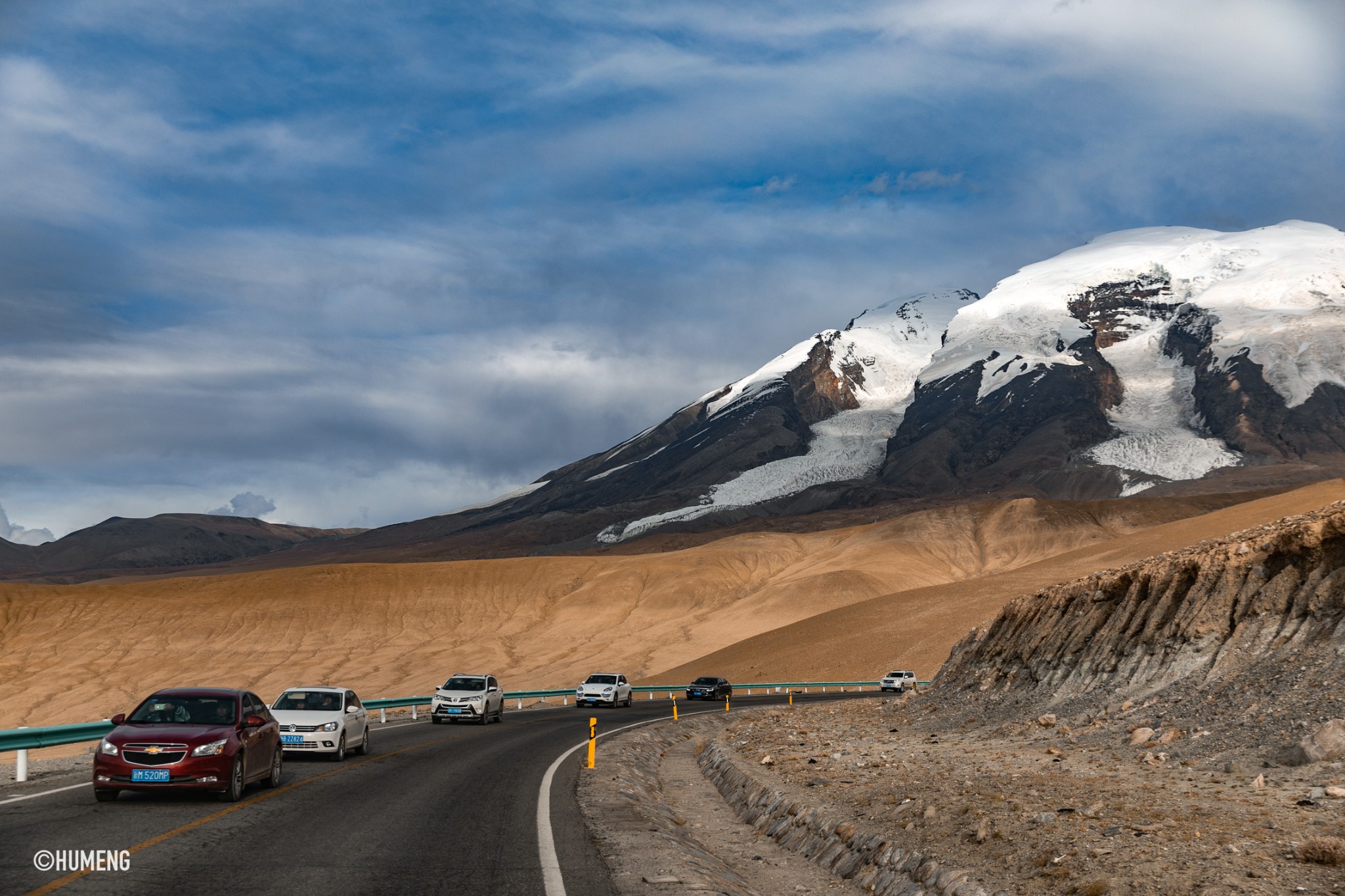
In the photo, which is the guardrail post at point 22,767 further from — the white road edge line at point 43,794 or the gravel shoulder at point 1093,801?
the gravel shoulder at point 1093,801

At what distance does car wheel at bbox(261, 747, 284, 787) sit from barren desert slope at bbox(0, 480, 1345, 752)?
181ft

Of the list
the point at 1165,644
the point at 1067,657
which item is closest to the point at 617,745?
the point at 1067,657

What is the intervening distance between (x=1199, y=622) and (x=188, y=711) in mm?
17875

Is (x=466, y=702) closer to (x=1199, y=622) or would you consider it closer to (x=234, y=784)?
(x=234, y=784)

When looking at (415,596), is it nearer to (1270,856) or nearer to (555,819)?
(555,819)

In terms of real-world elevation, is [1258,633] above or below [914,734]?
above

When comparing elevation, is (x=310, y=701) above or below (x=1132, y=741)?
above

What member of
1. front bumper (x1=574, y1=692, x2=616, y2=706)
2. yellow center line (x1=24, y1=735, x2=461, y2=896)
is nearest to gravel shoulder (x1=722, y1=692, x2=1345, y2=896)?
yellow center line (x1=24, y1=735, x2=461, y2=896)

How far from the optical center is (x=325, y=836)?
12.3 meters

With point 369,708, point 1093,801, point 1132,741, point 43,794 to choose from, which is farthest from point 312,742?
point 369,708

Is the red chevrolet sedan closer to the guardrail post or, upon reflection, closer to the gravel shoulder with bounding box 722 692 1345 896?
the guardrail post

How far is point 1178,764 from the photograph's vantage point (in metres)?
16.1

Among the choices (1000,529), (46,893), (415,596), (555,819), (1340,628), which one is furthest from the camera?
(1000,529)

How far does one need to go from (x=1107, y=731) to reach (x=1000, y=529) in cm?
13389
